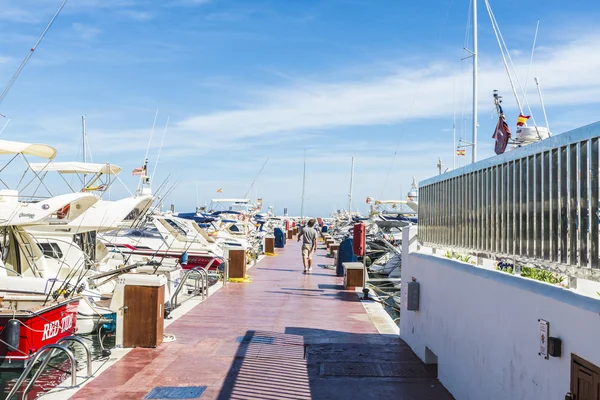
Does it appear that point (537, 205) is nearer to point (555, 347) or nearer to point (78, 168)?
point (555, 347)

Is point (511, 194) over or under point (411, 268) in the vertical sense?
over

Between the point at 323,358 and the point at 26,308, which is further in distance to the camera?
the point at 26,308

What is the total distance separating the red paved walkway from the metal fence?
2090 millimetres

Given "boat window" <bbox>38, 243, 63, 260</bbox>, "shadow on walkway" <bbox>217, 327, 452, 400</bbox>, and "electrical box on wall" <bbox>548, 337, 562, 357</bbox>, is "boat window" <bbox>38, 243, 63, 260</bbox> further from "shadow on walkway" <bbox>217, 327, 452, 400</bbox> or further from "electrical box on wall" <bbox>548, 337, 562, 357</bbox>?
"electrical box on wall" <bbox>548, 337, 562, 357</bbox>

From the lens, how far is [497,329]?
6012 millimetres

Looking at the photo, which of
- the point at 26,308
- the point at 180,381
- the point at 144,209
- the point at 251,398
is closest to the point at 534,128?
the point at 251,398

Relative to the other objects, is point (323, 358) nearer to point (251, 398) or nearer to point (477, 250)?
point (251, 398)

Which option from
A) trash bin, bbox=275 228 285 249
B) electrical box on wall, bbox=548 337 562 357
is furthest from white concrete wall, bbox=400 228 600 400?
trash bin, bbox=275 228 285 249

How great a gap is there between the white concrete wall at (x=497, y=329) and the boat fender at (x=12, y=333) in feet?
19.6

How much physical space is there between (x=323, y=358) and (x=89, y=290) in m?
5.88

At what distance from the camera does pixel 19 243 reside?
1327 cm

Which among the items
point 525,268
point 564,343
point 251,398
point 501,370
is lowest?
point 251,398

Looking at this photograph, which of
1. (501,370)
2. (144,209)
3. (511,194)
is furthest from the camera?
(144,209)

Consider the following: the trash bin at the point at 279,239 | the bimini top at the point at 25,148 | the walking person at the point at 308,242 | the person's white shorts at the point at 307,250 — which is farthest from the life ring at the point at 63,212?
the trash bin at the point at 279,239
